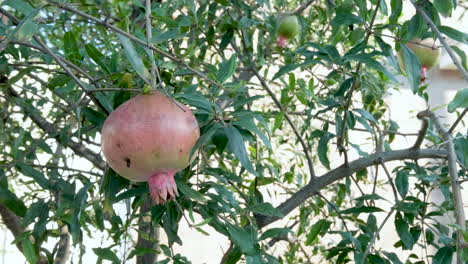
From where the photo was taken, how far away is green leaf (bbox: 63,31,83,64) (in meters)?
1.15

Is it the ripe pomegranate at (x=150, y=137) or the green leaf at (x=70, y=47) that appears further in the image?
the green leaf at (x=70, y=47)

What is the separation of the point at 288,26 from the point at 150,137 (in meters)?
1.02

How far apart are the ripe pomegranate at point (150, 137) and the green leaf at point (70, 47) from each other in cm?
42

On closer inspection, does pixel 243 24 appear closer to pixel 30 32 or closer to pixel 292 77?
pixel 292 77

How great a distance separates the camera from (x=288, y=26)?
1.68 meters

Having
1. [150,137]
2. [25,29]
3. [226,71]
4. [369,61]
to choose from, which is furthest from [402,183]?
[25,29]

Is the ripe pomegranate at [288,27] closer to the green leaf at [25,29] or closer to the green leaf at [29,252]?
the green leaf at [29,252]

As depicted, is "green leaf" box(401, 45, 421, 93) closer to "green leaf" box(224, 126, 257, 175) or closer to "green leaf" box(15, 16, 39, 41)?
"green leaf" box(224, 126, 257, 175)

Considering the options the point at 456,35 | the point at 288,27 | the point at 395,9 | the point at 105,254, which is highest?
the point at 288,27

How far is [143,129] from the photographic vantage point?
741 millimetres

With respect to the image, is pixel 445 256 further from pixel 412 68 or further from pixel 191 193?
pixel 191 193

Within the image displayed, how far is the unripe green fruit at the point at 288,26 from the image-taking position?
5.51 feet

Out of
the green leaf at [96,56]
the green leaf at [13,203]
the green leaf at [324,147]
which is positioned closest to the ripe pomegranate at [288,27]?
the green leaf at [324,147]

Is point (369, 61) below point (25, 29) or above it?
above
